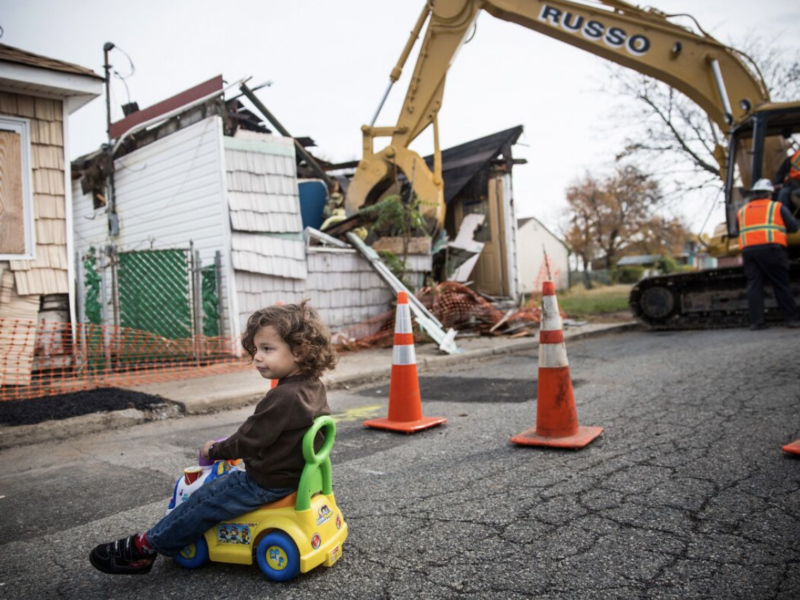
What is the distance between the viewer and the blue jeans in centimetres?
228

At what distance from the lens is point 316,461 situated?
7.47 feet

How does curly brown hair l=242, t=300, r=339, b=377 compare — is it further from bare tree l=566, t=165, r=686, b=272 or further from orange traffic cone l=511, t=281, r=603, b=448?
bare tree l=566, t=165, r=686, b=272

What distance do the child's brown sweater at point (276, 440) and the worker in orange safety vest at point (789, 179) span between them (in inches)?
380

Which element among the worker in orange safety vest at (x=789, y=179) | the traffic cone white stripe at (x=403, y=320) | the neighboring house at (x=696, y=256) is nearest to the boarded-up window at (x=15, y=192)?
the traffic cone white stripe at (x=403, y=320)

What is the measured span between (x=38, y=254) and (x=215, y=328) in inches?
107

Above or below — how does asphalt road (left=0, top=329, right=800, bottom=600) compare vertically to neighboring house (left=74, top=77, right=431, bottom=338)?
below

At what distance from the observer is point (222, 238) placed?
29.6ft

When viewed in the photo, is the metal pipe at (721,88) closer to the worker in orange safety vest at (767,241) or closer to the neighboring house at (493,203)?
the worker in orange safety vest at (767,241)

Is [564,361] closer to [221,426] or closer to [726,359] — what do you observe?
[221,426]

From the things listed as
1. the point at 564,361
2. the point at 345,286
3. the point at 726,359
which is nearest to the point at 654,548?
the point at 564,361

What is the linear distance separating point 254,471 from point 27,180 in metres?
6.41

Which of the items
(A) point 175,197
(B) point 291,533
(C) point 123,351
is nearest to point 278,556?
(B) point 291,533

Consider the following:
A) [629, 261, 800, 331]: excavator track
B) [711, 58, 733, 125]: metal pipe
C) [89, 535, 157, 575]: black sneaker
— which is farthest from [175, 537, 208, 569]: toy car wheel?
[629, 261, 800, 331]: excavator track

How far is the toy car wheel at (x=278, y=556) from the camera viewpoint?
7.22 ft
